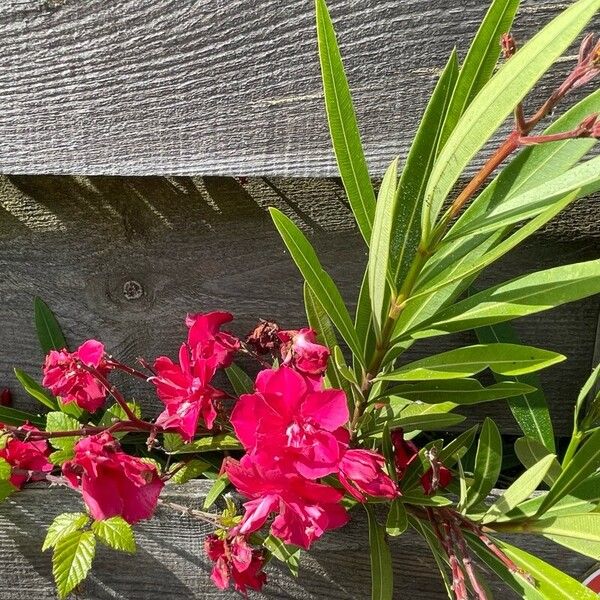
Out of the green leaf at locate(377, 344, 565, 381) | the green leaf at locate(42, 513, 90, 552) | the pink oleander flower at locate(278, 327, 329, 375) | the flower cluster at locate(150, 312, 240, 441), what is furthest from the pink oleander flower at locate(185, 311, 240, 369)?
the green leaf at locate(42, 513, 90, 552)

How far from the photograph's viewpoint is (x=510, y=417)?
121cm

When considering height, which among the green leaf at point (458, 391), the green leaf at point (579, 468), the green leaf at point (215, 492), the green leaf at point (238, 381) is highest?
the green leaf at point (458, 391)

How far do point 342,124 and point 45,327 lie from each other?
672 mm

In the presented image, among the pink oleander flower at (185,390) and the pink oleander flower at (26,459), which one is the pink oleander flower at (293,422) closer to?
the pink oleander flower at (185,390)

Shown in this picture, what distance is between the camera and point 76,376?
3.11 ft

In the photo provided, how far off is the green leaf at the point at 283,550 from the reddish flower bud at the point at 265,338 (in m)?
0.28

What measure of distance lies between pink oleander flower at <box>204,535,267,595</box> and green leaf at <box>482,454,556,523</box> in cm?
32

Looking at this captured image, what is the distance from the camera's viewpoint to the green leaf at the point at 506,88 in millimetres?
584

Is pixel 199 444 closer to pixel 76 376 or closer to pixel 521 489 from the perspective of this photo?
pixel 76 376

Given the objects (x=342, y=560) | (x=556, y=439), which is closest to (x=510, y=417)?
(x=556, y=439)

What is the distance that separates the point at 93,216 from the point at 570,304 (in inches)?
31.4

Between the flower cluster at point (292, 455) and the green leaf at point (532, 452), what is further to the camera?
the green leaf at point (532, 452)

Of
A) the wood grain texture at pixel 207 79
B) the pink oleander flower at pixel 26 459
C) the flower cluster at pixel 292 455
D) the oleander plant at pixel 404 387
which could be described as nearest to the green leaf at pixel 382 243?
the oleander plant at pixel 404 387

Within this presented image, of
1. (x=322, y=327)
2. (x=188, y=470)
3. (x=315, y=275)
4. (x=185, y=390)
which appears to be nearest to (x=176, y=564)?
(x=188, y=470)
